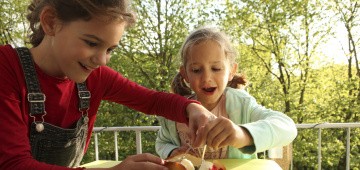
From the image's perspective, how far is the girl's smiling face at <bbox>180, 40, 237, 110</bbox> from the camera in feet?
5.88

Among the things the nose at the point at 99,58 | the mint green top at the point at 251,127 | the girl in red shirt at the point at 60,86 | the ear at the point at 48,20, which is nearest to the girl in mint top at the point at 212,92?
the mint green top at the point at 251,127

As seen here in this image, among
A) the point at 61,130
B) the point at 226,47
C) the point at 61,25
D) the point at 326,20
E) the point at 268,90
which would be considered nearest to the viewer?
the point at 61,25

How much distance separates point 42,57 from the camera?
1.27 meters

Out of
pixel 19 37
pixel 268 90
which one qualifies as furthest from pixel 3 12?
pixel 268 90

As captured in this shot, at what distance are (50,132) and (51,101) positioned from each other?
0.12 metres

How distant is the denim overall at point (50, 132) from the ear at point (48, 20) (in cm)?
12

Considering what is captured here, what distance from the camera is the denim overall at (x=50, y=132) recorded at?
1.20 metres

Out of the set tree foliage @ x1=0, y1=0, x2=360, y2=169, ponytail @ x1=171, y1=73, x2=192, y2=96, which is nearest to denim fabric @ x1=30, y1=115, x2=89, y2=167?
ponytail @ x1=171, y1=73, x2=192, y2=96

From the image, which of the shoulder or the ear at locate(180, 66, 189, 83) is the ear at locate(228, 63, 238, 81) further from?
the shoulder

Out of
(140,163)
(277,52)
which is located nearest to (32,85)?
(140,163)

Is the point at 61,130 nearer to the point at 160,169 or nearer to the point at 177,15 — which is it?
the point at 160,169

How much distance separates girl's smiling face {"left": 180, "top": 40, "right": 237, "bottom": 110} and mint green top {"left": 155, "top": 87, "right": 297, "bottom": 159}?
0.10 m

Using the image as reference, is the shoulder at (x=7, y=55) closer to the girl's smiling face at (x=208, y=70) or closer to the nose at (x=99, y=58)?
the nose at (x=99, y=58)

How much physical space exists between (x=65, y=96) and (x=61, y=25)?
30cm
